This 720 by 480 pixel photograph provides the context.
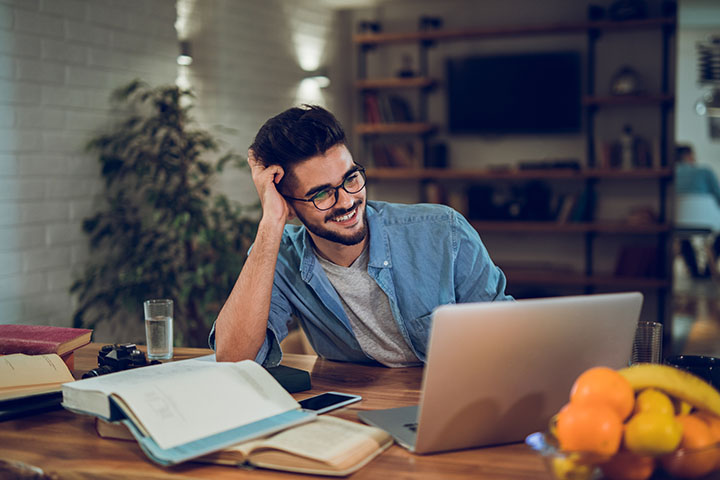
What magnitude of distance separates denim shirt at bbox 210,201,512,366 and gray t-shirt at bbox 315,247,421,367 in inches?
1.7

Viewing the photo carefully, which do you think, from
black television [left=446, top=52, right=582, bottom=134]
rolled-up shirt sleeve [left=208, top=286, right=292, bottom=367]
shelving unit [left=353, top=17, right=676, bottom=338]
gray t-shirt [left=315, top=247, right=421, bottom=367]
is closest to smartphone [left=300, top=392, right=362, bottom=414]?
rolled-up shirt sleeve [left=208, top=286, right=292, bottom=367]

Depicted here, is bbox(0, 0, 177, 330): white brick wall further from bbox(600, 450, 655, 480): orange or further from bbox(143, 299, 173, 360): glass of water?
bbox(600, 450, 655, 480): orange

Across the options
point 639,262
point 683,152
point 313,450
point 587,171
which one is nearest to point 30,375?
point 313,450

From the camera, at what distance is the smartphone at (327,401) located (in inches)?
48.8

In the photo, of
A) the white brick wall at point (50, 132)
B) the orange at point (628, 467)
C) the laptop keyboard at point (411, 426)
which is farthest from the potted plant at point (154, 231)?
the orange at point (628, 467)

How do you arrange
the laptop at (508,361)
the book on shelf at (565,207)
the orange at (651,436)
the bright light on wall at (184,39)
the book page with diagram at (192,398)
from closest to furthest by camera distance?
1. the orange at (651,436)
2. the laptop at (508,361)
3. the book page with diagram at (192,398)
4. the bright light on wall at (184,39)
5. the book on shelf at (565,207)

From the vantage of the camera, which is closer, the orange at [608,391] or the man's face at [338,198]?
the orange at [608,391]

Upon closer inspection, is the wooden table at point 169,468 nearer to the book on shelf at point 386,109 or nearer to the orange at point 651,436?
the orange at point 651,436

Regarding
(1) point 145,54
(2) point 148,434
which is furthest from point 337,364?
(1) point 145,54

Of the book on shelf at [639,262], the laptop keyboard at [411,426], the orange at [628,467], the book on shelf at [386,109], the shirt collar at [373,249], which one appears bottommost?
the book on shelf at [639,262]

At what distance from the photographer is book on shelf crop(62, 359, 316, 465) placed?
3.40 ft

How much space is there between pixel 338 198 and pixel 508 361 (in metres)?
0.74

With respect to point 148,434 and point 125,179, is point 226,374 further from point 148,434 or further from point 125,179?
point 125,179

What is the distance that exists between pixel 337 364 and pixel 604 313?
28.3 inches
